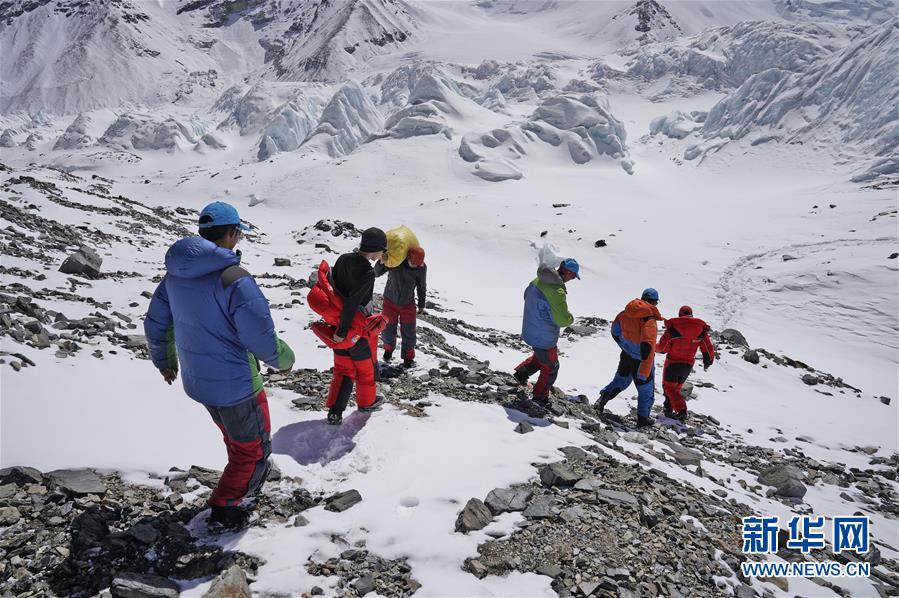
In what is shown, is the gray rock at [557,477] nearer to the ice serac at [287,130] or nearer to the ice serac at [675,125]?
the ice serac at [675,125]

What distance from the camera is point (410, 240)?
785 centimetres

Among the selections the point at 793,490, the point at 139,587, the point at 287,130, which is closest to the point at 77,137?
the point at 287,130

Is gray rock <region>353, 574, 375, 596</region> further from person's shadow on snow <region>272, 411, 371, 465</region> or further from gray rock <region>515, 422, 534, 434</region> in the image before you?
gray rock <region>515, 422, 534, 434</region>

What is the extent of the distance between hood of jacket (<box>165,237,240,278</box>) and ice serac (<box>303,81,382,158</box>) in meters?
64.6

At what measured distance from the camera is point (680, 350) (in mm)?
9156

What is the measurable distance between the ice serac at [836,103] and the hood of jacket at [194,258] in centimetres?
4960

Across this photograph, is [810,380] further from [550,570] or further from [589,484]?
[550,570]

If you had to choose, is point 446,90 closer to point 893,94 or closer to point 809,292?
point 893,94

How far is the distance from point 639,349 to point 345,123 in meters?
70.4

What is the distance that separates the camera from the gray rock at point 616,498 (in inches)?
170

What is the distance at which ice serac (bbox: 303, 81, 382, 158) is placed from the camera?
66.5 m

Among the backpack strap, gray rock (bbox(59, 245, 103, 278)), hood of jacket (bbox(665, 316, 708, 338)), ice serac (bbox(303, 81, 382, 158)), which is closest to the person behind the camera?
the backpack strap

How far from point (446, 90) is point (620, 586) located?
6710 centimetres

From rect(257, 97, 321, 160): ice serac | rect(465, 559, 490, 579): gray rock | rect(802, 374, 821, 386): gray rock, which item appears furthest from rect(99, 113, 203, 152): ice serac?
rect(465, 559, 490, 579): gray rock
